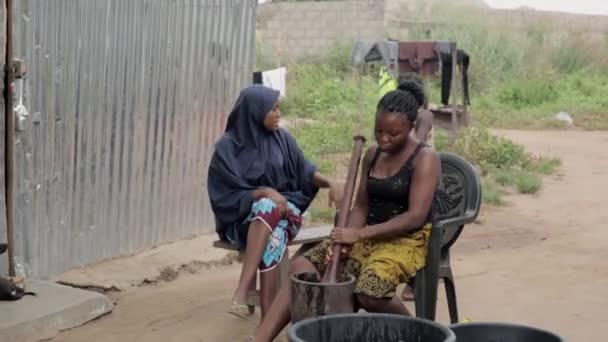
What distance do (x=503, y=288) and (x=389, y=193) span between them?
2334mm

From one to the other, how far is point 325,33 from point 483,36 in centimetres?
374

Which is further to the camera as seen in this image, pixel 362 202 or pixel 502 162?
pixel 502 162

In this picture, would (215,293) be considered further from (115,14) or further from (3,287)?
(115,14)

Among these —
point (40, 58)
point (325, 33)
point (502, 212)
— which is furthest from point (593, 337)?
point (325, 33)

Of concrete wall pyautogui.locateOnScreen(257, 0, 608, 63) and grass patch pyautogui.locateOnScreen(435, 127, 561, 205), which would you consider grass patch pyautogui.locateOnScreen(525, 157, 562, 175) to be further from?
concrete wall pyautogui.locateOnScreen(257, 0, 608, 63)

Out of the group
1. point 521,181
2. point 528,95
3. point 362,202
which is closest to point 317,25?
point 528,95

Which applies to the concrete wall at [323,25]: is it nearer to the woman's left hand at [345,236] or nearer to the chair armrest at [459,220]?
the chair armrest at [459,220]

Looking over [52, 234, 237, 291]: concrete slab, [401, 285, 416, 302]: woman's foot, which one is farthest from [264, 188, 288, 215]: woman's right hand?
[52, 234, 237, 291]: concrete slab

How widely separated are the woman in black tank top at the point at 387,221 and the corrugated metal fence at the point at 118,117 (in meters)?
2.30

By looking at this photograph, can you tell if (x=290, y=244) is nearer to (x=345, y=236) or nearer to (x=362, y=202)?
(x=362, y=202)

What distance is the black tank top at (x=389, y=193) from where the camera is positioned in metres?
4.75

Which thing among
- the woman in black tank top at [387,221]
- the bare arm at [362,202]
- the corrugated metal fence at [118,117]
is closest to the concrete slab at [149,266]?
the corrugated metal fence at [118,117]

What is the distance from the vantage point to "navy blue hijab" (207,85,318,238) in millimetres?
5617

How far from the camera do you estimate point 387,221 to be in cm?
477
